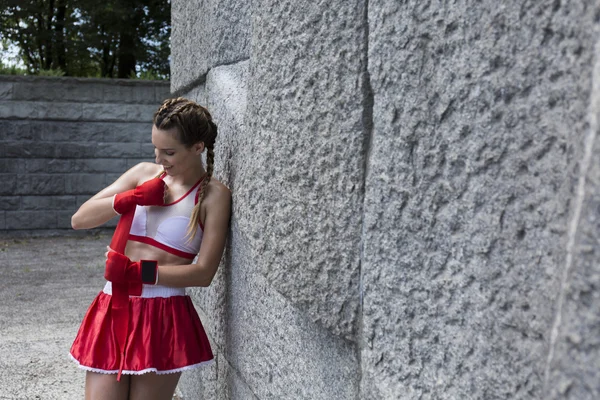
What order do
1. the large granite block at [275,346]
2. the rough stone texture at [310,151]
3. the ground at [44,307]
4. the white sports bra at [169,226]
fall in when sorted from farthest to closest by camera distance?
the ground at [44,307]
the white sports bra at [169,226]
the large granite block at [275,346]
the rough stone texture at [310,151]

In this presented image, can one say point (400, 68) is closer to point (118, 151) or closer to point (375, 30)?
point (375, 30)

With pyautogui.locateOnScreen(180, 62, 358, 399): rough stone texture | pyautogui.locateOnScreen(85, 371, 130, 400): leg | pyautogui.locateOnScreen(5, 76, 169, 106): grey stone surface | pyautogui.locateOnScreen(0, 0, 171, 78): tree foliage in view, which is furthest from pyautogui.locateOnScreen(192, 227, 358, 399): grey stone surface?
pyautogui.locateOnScreen(0, 0, 171, 78): tree foliage

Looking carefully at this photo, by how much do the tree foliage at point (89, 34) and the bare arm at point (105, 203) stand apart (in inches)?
402

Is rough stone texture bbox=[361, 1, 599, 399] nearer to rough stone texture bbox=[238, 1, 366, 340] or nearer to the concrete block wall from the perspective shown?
rough stone texture bbox=[238, 1, 366, 340]

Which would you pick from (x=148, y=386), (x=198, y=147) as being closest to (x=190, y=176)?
(x=198, y=147)

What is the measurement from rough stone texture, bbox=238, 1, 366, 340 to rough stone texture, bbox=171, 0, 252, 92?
18.2 inches

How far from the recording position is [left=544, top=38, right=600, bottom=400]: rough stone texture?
2.14ft

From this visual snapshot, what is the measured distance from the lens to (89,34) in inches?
491

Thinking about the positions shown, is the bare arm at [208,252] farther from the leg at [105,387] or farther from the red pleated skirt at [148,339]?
the leg at [105,387]

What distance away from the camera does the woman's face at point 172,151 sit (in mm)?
2209

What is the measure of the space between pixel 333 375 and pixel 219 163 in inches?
46.9

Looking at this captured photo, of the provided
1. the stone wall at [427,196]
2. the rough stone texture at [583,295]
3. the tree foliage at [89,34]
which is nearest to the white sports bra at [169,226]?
the stone wall at [427,196]

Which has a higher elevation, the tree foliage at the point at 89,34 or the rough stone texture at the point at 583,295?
the tree foliage at the point at 89,34

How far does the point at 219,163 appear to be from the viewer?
2.46 meters
